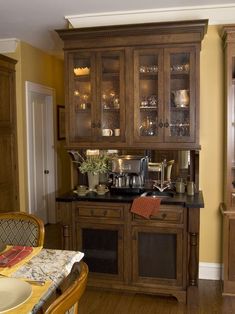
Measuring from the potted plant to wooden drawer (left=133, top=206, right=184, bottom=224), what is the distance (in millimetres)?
767

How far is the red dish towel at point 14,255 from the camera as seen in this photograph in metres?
1.80

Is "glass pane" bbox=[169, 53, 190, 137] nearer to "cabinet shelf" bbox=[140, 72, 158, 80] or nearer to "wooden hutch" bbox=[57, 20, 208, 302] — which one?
"wooden hutch" bbox=[57, 20, 208, 302]

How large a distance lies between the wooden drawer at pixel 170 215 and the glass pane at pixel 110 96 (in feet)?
2.77

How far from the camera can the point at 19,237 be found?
220 cm

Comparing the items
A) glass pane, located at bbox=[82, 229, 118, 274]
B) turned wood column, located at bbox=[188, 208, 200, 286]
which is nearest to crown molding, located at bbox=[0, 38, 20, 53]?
glass pane, located at bbox=[82, 229, 118, 274]

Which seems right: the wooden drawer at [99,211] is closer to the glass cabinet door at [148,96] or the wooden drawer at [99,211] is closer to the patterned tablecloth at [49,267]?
the glass cabinet door at [148,96]

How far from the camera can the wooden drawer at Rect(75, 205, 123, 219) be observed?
3.09m

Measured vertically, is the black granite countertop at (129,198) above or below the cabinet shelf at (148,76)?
below

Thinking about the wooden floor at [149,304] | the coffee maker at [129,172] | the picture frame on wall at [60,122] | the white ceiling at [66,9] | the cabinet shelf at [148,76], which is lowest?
Answer: the wooden floor at [149,304]

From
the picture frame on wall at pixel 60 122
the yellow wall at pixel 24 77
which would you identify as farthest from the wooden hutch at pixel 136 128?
the picture frame on wall at pixel 60 122

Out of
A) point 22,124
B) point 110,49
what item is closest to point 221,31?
point 110,49

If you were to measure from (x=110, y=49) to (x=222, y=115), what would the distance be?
1256 millimetres

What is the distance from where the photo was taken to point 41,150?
16.6 ft

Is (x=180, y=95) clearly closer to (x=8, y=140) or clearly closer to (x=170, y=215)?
(x=170, y=215)
